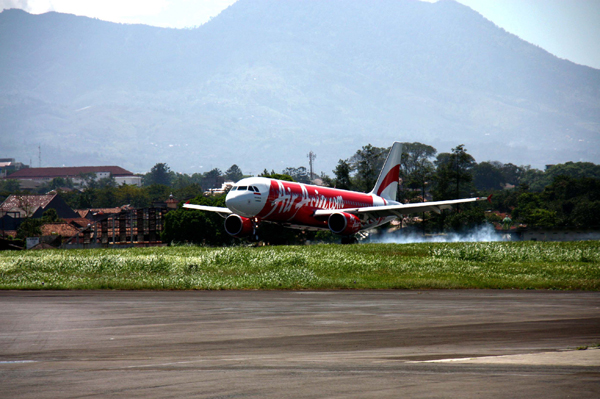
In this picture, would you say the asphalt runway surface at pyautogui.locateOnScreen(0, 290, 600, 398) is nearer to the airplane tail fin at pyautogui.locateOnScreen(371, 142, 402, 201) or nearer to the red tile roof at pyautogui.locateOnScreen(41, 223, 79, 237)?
the airplane tail fin at pyautogui.locateOnScreen(371, 142, 402, 201)

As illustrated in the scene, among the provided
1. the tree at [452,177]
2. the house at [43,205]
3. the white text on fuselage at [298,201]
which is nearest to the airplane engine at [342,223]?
the white text on fuselage at [298,201]

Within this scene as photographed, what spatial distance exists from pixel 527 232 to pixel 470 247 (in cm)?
3860

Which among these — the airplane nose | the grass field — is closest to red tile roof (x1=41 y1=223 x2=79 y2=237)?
the airplane nose

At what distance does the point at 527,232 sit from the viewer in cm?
6981

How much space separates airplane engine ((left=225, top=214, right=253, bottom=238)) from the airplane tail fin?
1902 cm

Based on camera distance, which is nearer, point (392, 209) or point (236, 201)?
point (236, 201)

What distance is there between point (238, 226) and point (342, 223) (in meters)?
8.16

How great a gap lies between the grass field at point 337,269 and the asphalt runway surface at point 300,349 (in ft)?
21.1

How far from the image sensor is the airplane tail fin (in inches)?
2527

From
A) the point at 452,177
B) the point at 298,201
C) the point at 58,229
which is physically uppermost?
the point at 452,177

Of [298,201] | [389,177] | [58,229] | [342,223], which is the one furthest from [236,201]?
[58,229]

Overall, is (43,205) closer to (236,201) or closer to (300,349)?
(236,201)

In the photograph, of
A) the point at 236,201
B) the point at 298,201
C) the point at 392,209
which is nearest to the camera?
the point at 236,201

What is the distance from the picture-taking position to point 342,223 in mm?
48344
